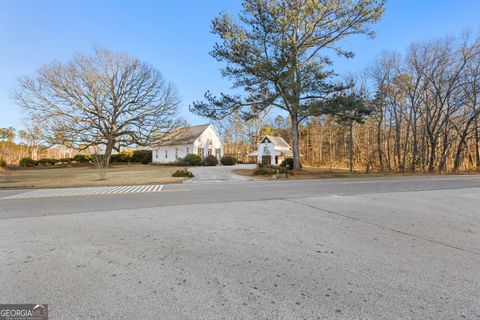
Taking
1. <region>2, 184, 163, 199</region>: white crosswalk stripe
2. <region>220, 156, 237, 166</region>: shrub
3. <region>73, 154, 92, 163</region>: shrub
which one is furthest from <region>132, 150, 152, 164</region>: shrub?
<region>2, 184, 163, 199</region>: white crosswalk stripe

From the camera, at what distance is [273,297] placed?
223 cm

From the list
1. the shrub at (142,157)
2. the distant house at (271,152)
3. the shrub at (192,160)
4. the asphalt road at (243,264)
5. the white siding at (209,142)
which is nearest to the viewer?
the asphalt road at (243,264)

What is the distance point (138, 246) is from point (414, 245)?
4382mm

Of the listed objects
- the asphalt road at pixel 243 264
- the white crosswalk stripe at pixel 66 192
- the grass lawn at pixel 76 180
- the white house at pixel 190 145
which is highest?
the white house at pixel 190 145

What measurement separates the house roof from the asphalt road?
25.3m

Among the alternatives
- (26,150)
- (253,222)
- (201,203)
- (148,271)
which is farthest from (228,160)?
(26,150)

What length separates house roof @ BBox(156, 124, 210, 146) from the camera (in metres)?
30.4

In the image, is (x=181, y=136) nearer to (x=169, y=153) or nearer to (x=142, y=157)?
(x=169, y=153)

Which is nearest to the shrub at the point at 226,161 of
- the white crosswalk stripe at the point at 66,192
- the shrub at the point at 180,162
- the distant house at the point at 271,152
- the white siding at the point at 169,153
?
the white siding at the point at 169,153

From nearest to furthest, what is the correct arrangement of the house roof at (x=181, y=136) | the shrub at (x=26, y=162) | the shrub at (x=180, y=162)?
the shrub at (x=26, y=162) → the house roof at (x=181, y=136) → the shrub at (x=180, y=162)

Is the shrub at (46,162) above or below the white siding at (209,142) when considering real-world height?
below

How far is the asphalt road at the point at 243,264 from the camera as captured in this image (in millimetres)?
2096

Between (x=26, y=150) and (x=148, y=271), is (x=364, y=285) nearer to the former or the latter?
(x=148, y=271)

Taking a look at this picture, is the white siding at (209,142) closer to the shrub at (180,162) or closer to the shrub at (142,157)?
the shrub at (180,162)
